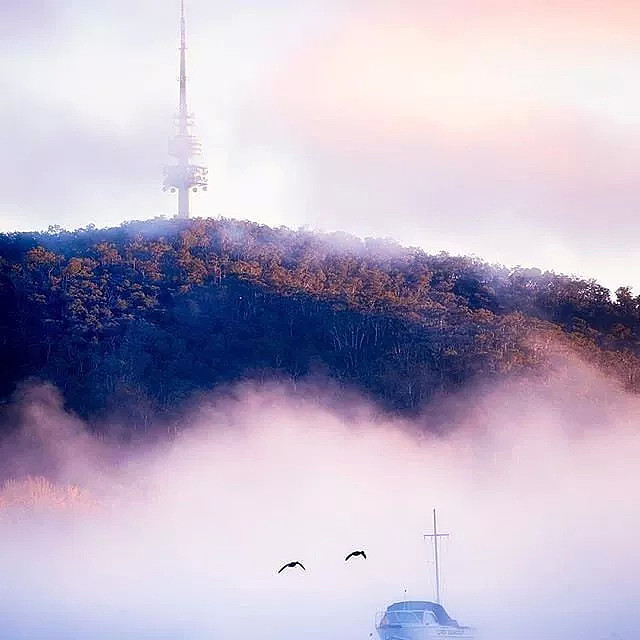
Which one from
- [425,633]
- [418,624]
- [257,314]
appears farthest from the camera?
[257,314]

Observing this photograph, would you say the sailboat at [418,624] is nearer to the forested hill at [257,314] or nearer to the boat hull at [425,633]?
the boat hull at [425,633]

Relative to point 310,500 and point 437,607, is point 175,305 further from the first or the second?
point 437,607

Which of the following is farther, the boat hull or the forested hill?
the forested hill

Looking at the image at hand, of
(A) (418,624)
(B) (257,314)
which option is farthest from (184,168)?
(A) (418,624)

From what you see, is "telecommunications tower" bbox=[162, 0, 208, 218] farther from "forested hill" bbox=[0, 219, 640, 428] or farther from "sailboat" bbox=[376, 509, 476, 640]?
"sailboat" bbox=[376, 509, 476, 640]

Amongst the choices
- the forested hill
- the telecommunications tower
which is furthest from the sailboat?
the telecommunications tower

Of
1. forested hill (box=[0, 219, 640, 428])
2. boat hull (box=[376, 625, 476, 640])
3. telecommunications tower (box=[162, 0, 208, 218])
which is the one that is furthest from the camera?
telecommunications tower (box=[162, 0, 208, 218])

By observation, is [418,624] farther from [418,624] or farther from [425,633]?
[425,633]
